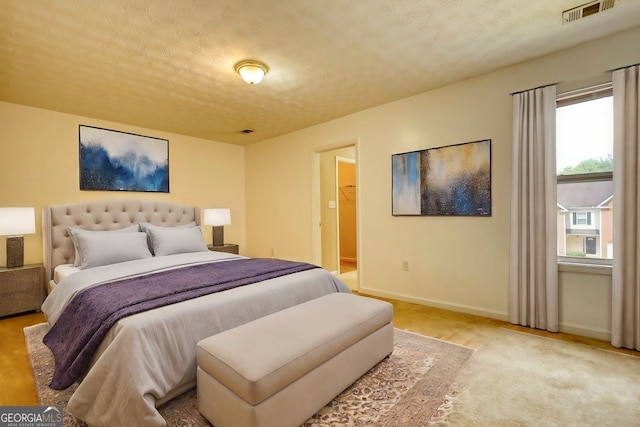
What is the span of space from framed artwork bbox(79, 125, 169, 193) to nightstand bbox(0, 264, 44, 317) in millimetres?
1146

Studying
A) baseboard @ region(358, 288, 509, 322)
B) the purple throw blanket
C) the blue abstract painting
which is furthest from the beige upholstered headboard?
the blue abstract painting

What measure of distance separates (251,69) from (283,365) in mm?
2334

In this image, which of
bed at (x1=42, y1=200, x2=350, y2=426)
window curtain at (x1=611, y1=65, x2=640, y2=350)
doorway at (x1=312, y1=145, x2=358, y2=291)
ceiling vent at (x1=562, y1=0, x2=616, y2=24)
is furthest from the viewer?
doorway at (x1=312, y1=145, x2=358, y2=291)

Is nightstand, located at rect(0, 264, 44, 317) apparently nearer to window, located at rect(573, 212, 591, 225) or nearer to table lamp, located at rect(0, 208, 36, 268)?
table lamp, located at rect(0, 208, 36, 268)

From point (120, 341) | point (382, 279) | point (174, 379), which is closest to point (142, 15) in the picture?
point (120, 341)

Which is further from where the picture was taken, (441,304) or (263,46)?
(441,304)

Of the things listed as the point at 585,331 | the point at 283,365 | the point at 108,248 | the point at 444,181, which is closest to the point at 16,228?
the point at 108,248

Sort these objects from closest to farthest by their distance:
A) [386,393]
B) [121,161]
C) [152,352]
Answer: [152,352], [386,393], [121,161]

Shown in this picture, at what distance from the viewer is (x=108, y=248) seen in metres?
3.19

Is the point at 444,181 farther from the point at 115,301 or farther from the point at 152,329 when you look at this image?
the point at 115,301

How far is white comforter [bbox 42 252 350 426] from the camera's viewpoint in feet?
4.85

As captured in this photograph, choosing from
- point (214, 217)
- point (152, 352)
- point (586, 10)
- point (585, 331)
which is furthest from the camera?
point (214, 217)

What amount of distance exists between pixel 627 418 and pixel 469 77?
113 inches

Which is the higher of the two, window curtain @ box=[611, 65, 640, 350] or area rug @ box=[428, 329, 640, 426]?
window curtain @ box=[611, 65, 640, 350]
